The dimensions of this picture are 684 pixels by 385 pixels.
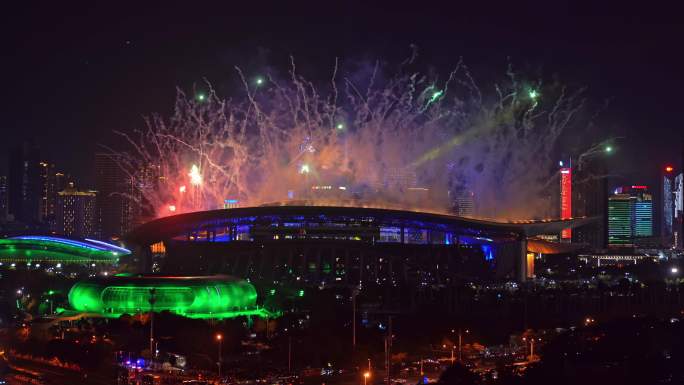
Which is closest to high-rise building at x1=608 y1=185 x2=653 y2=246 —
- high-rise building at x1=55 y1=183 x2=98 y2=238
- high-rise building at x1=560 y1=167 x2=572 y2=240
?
high-rise building at x1=560 y1=167 x2=572 y2=240

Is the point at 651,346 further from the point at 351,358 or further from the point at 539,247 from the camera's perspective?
the point at 539,247

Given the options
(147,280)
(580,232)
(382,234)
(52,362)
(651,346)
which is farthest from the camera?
(580,232)

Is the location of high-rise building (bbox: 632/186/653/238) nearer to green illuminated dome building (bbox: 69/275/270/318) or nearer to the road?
green illuminated dome building (bbox: 69/275/270/318)

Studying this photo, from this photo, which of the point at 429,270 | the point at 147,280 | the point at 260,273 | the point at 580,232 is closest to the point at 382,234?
the point at 429,270

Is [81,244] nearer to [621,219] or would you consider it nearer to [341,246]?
[341,246]

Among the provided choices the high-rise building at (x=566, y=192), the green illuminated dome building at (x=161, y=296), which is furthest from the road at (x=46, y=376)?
the high-rise building at (x=566, y=192)

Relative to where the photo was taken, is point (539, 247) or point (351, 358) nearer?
point (351, 358)

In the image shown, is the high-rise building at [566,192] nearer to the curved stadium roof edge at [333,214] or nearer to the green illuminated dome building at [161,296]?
the curved stadium roof edge at [333,214]
